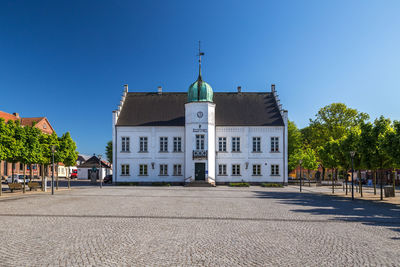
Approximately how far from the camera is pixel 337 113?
56.5 metres

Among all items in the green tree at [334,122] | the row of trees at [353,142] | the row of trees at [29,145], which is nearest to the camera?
the row of trees at [353,142]

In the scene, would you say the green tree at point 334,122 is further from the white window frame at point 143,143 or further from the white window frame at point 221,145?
the white window frame at point 143,143

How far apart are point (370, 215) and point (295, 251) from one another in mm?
9365

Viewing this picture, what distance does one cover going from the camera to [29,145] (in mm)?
27797

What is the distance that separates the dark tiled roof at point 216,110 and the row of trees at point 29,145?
13.1 meters

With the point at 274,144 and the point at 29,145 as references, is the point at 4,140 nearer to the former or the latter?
the point at 29,145

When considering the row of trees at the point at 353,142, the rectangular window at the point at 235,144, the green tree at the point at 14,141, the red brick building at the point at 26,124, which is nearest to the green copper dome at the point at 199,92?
the rectangular window at the point at 235,144

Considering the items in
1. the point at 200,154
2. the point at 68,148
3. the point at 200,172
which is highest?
the point at 68,148

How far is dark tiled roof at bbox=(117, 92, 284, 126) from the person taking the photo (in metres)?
45.3

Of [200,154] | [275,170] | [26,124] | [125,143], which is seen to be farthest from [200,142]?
[26,124]

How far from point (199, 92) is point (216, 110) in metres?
4.91

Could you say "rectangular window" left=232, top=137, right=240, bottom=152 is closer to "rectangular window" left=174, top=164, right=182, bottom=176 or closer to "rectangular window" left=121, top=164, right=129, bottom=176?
"rectangular window" left=174, top=164, right=182, bottom=176

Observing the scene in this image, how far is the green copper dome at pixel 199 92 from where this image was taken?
43.0 meters

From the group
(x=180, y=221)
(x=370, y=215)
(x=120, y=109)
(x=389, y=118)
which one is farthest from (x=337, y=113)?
(x=180, y=221)
